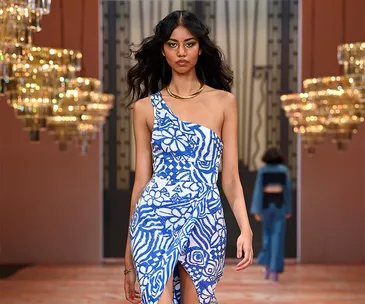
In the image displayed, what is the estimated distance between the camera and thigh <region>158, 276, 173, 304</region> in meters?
2.75

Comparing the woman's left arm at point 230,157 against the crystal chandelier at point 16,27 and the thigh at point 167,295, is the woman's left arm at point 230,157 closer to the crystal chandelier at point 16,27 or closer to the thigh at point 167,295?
the thigh at point 167,295

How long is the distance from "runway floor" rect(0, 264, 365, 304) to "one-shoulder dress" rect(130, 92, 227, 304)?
486cm

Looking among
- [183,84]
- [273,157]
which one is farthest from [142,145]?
[273,157]

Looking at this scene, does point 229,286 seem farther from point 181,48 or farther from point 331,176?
point 181,48

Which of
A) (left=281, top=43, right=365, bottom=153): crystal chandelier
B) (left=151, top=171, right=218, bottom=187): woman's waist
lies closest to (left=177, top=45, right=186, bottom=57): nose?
(left=151, top=171, right=218, bottom=187): woman's waist

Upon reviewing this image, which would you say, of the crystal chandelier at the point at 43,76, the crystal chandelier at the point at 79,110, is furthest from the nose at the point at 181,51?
the crystal chandelier at the point at 79,110

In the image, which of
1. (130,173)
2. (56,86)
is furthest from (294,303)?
(130,173)

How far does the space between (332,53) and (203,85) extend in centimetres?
877

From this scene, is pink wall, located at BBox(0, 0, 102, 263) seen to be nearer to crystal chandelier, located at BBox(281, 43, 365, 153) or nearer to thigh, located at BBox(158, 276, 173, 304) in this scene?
crystal chandelier, located at BBox(281, 43, 365, 153)

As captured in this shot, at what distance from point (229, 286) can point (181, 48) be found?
21.1 feet

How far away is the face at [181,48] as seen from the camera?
2.88 meters

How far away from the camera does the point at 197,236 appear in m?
2.83

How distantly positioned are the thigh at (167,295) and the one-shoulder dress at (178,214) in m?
0.02

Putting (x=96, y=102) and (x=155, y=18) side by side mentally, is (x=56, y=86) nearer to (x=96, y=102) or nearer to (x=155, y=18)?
(x=96, y=102)
